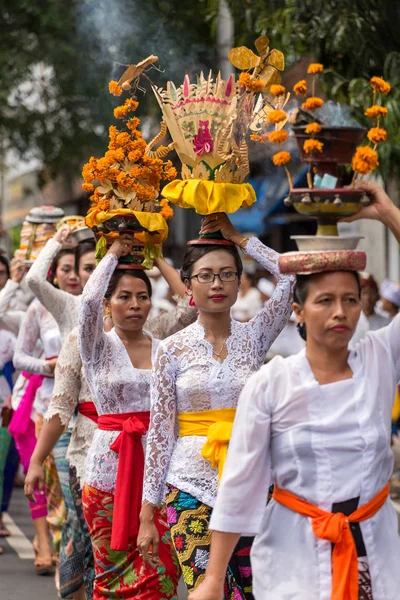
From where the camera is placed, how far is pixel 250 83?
18.1 ft

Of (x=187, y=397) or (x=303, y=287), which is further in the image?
(x=187, y=397)

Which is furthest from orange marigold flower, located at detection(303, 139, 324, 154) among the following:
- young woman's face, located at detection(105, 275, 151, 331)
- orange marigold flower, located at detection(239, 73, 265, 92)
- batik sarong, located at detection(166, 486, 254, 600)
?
young woman's face, located at detection(105, 275, 151, 331)

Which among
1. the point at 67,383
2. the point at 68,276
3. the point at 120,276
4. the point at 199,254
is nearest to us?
the point at 199,254

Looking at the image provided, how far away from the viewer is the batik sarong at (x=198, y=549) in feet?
17.3

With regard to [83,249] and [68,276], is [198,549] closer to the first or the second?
[83,249]

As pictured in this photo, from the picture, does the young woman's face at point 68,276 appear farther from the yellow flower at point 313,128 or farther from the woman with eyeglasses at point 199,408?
the yellow flower at point 313,128

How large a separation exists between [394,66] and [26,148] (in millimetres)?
13812

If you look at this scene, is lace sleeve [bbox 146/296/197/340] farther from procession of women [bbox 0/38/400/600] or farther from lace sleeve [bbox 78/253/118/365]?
lace sleeve [bbox 78/253/118/365]

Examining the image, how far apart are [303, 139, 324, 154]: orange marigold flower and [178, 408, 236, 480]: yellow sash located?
63.2 inches

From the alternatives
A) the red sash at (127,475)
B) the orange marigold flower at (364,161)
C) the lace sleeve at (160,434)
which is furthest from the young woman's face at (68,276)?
the orange marigold flower at (364,161)

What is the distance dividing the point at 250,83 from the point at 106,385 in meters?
1.70

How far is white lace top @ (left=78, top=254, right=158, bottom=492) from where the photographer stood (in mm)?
6223

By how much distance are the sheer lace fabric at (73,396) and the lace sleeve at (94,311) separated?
532mm

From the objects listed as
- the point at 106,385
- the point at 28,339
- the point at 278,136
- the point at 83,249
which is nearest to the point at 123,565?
the point at 106,385
